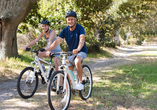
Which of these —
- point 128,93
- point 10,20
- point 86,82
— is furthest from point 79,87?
point 10,20

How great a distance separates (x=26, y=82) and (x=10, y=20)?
5.28 meters

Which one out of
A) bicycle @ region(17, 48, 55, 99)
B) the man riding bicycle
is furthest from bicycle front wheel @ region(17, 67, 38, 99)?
the man riding bicycle

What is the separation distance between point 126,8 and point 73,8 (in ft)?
12.7

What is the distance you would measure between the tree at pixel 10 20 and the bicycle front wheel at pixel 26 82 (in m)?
4.93

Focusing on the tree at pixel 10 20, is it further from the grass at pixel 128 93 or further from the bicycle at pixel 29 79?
the grass at pixel 128 93

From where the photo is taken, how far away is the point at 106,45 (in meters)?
27.1

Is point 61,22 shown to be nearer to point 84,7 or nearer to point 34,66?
point 84,7

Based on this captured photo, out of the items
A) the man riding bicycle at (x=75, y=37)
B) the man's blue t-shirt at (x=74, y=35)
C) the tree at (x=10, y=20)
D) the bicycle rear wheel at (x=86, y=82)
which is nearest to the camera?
the man riding bicycle at (x=75, y=37)

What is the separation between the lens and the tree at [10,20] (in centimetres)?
855

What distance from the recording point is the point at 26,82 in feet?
14.6

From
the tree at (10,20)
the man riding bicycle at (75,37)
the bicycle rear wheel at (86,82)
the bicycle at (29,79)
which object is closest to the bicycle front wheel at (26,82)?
the bicycle at (29,79)

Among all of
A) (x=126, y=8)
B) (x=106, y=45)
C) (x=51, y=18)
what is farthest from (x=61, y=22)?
(x=106, y=45)

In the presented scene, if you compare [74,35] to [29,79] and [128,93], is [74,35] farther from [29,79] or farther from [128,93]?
[128,93]

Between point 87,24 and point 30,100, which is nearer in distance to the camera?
point 30,100
